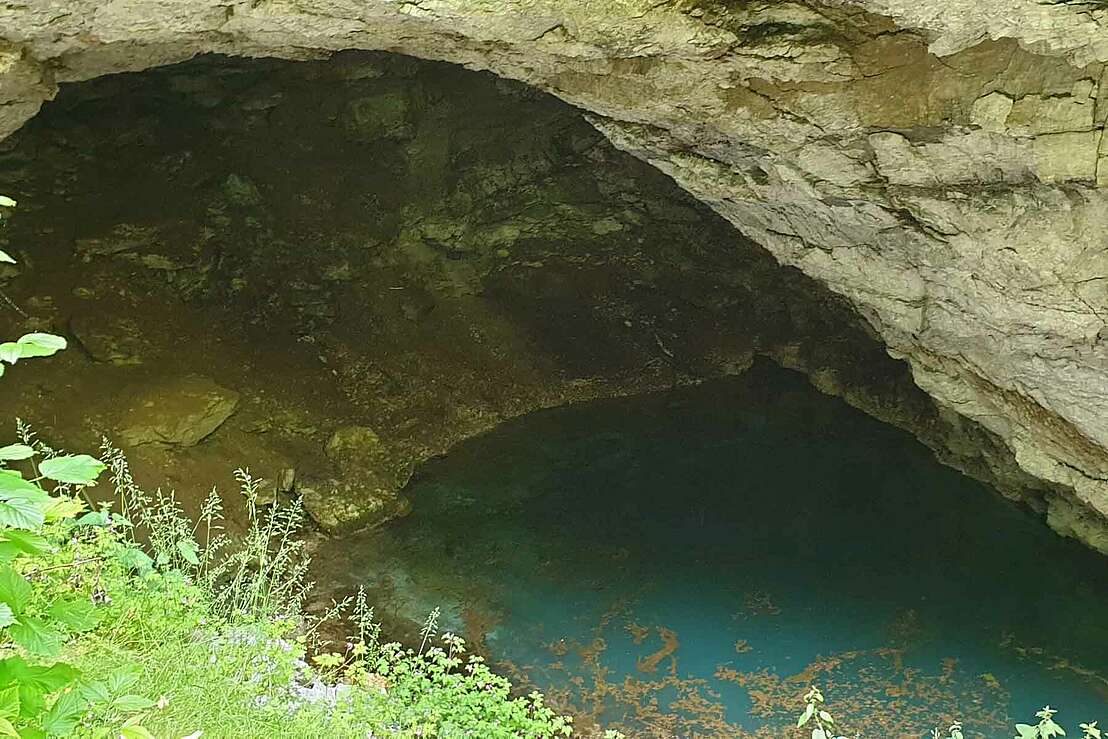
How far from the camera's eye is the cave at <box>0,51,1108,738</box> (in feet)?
23.4

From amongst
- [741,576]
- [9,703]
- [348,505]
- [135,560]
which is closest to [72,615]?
[9,703]

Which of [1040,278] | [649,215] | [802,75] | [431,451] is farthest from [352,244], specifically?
[1040,278]

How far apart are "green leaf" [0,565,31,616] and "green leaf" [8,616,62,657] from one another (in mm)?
45

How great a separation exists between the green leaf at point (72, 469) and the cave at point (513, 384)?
500 centimetres

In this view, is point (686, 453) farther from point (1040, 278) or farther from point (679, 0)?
point (679, 0)

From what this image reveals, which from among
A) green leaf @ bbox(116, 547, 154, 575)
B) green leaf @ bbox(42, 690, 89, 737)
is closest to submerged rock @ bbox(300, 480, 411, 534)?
green leaf @ bbox(116, 547, 154, 575)

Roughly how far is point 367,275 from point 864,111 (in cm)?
680

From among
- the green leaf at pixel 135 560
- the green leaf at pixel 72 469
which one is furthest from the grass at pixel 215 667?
the green leaf at pixel 72 469

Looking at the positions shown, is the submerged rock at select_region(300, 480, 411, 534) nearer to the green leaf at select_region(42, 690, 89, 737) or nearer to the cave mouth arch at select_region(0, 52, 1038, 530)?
the cave mouth arch at select_region(0, 52, 1038, 530)

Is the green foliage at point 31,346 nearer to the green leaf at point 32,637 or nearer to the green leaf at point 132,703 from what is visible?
the green leaf at point 32,637

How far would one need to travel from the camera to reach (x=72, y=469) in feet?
5.87

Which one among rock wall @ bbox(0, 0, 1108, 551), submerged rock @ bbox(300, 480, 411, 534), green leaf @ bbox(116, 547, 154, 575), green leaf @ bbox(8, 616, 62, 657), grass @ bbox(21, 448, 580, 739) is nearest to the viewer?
green leaf @ bbox(8, 616, 62, 657)

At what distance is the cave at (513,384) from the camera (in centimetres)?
714

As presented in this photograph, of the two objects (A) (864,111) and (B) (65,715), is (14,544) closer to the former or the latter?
(B) (65,715)
